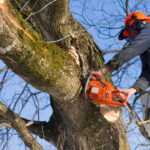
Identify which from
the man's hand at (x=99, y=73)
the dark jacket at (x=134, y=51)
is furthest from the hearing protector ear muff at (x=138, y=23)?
the man's hand at (x=99, y=73)

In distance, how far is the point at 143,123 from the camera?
9.07ft

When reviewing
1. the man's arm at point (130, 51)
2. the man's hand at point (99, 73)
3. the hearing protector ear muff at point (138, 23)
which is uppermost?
the hearing protector ear muff at point (138, 23)

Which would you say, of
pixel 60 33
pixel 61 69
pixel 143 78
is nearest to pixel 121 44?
pixel 143 78

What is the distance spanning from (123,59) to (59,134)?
1.50 meters

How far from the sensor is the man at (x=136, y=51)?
2.30 metres

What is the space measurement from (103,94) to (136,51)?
575 millimetres

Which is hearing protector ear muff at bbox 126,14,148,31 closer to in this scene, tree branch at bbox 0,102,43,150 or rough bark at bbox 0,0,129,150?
rough bark at bbox 0,0,129,150

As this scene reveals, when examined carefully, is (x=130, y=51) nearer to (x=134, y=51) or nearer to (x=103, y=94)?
(x=134, y=51)

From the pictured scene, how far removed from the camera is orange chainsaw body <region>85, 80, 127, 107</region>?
2.36 m

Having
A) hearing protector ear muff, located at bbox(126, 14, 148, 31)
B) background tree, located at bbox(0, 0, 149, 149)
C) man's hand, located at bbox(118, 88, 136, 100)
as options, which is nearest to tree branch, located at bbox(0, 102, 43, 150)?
background tree, located at bbox(0, 0, 149, 149)

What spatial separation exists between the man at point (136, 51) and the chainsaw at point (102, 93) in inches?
3.6

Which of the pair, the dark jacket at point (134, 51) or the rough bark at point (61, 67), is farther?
the dark jacket at point (134, 51)

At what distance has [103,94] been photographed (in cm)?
237

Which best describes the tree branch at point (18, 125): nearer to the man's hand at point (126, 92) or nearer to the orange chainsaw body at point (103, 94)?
the orange chainsaw body at point (103, 94)
